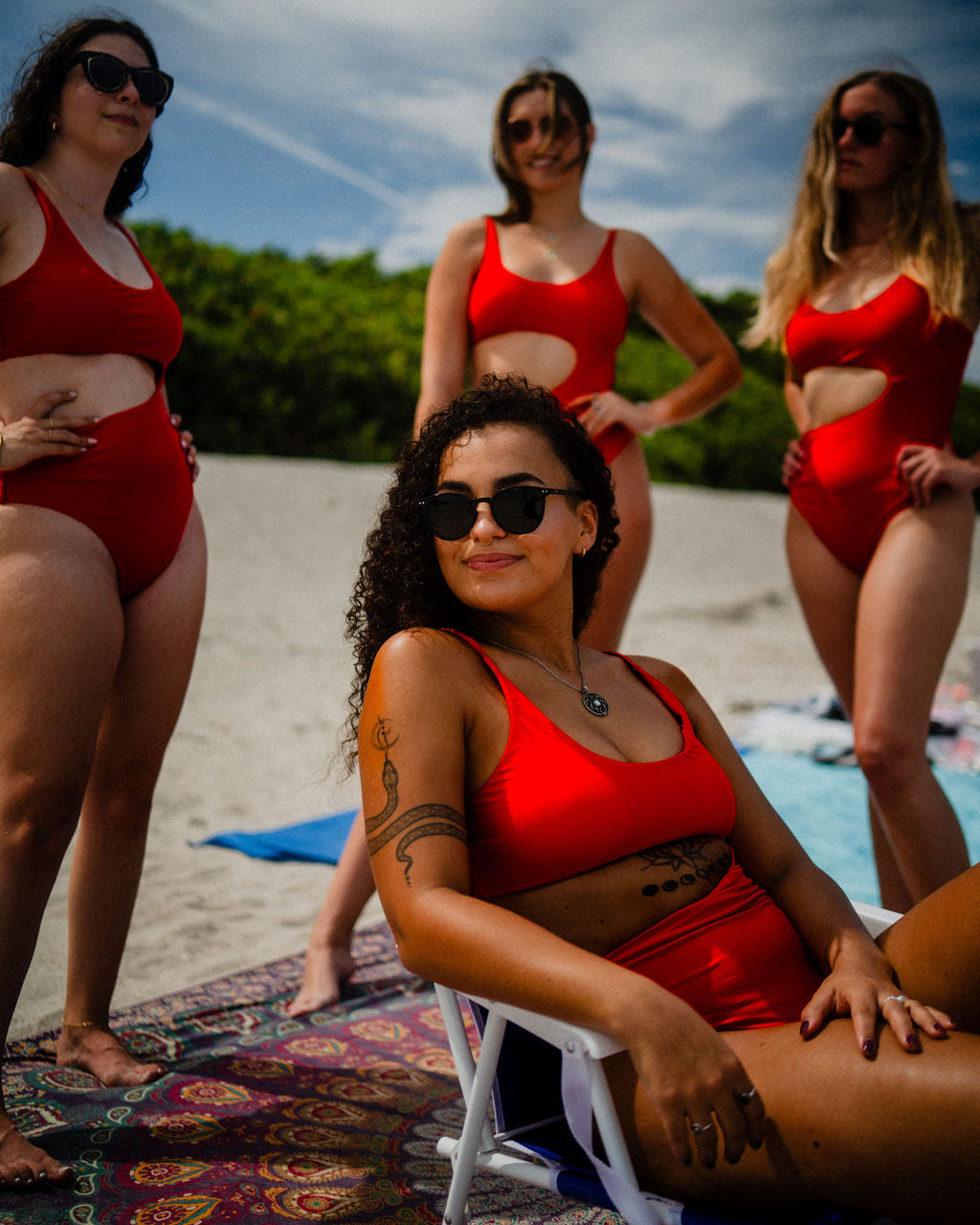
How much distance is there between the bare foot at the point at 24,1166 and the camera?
2.05m

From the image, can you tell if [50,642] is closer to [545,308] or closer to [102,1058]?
[102,1058]

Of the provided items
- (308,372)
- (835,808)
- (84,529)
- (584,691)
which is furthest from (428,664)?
(308,372)

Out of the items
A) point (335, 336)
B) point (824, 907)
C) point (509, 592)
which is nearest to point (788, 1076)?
point (824, 907)

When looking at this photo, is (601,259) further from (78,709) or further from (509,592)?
(78,709)

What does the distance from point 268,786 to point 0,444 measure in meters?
3.84

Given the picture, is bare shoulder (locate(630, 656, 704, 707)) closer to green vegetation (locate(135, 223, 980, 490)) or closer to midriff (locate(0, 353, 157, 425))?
midriff (locate(0, 353, 157, 425))

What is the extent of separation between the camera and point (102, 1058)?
2.62 meters

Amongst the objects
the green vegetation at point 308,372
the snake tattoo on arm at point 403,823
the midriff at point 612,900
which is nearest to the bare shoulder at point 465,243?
the snake tattoo on arm at point 403,823

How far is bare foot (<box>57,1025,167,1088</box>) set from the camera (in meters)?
2.59

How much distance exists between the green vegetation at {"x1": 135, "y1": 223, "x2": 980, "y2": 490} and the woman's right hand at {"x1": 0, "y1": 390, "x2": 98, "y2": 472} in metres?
11.7

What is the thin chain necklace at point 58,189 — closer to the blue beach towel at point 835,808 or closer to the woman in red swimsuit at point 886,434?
the woman in red swimsuit at point 886,434

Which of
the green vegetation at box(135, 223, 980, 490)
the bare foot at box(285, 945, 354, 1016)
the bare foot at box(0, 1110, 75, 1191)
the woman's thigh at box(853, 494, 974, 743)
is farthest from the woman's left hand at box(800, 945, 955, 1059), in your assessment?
the green vegetation at box(135, 223, 980, 490)

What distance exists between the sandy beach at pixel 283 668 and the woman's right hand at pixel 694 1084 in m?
1.21

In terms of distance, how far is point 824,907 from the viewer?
1.84m
